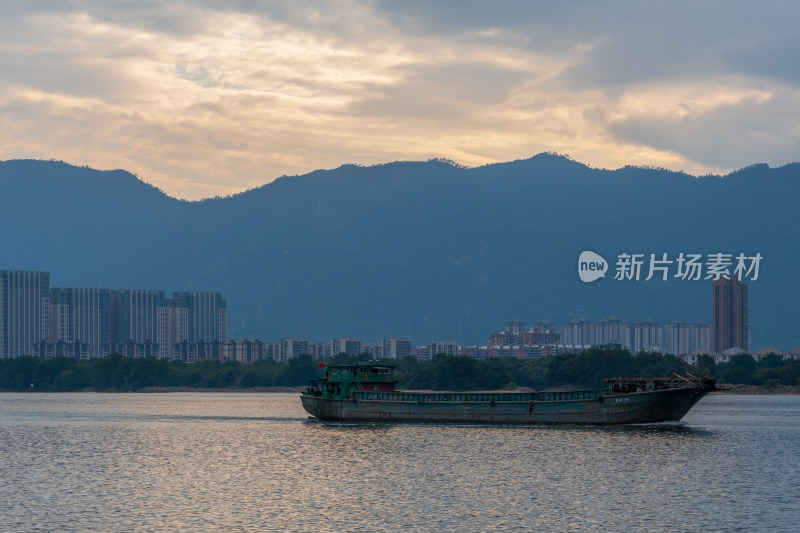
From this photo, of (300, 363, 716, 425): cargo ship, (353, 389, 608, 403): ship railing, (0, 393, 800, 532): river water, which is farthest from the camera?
(353, 389, 608, 403): ship railing

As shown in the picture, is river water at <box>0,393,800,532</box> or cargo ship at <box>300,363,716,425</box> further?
cargo ship at <box>300,363,716,425</box>

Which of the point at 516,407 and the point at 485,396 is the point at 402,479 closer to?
the point at 516,407

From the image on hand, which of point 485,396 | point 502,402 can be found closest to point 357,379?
point 485,396

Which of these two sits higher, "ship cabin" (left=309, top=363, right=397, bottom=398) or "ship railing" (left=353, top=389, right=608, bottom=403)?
"ship cabin" (left=309, top=363, right=397, bottom=398)

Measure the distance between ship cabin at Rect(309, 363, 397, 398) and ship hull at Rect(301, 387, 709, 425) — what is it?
1276 mm

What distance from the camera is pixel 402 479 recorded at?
84188mm

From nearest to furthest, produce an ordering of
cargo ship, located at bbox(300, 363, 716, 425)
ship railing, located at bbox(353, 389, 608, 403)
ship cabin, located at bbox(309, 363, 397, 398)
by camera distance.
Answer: cargo ship, located at bbox(300, 363, 716, 425) → ship railing, located at bbox(353, 389, 608, 403) → ship cabin, located at bbox(309, 363, 397, 398)

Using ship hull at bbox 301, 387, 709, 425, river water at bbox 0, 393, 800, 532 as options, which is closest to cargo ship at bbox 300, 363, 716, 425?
ship hull at bbox 301, 387, 709, 425

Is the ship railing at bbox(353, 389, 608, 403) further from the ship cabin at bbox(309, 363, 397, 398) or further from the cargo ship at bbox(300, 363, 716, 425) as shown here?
the ship cabin at bbox(309, 363, 397, 398)

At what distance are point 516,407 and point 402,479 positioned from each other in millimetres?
45126

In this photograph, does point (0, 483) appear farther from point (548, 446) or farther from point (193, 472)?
point (548, 446)

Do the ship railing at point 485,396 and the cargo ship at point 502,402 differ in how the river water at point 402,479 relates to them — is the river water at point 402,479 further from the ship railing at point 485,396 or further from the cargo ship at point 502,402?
the ship railing at point 485,396

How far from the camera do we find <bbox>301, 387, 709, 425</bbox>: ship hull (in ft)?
403

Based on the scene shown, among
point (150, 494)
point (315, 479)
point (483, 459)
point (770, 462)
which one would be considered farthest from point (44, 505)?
point (770, 462)
